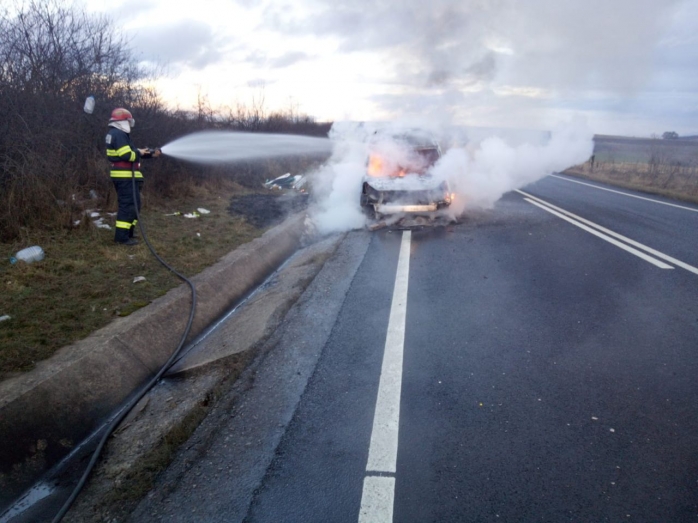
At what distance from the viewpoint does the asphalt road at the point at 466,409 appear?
2.65 m

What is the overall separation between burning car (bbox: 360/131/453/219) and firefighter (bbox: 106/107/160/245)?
4.39 m

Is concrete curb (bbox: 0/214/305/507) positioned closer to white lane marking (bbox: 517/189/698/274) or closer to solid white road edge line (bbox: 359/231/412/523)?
solid white road edge line (bbox: 359/231/412/523)

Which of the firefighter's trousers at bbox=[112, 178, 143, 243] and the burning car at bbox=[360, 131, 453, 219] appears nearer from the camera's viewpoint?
the firefighter's trousers at bbox=[112, 178, 143, 243]

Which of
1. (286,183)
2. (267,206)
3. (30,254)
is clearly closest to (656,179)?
(286,183)

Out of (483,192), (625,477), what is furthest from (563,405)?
(483,192)

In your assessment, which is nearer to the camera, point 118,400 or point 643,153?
point 118,400

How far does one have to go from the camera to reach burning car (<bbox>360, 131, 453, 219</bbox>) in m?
9.84

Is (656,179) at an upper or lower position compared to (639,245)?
upper

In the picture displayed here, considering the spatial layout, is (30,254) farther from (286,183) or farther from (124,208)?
(286,183)

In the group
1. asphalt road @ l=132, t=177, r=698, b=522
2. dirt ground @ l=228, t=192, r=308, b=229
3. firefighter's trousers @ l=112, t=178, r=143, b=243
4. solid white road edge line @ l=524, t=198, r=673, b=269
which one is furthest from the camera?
dirt ground @ l=228, t=192, r=308, b=229

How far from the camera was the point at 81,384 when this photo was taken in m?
3.97

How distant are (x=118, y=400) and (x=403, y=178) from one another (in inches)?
293

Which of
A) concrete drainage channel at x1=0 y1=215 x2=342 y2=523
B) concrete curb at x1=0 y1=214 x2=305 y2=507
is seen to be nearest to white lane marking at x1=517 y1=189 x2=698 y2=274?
concrete drainage channel at x1=0 y1=215 x2=342 y2=523

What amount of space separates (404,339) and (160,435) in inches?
89.0
